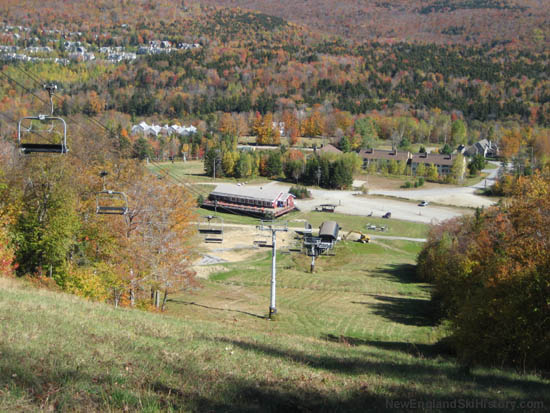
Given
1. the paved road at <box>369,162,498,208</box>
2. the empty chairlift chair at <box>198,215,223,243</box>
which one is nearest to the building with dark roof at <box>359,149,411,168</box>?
the paved road at <box>369,162,498,208</box>

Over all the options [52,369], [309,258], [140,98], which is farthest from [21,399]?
[140,98]

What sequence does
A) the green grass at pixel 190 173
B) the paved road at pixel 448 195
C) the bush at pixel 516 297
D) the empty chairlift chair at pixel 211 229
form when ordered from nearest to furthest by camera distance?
the bush at pixel 516 297 → the empty chairlift chair at pixel 211 229 → the paved road at pixel 448 195 → the green grass at pixel 190 173

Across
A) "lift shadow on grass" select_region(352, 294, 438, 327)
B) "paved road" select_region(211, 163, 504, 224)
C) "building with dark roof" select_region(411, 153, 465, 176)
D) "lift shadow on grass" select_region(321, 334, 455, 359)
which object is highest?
"building with dark roof" select_region(411, 153, 465, 176)

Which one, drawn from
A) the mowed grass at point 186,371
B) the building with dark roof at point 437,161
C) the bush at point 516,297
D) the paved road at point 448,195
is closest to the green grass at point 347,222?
the paved road at point 448,195

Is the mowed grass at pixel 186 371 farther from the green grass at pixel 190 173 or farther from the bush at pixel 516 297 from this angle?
the green grass at pixel 190 173

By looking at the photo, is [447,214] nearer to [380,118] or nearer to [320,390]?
[320,390]

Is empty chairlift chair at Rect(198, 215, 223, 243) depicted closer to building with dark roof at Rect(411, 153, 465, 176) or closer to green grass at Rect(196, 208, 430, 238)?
green grass at Rect(196, 208, 430, 238)
